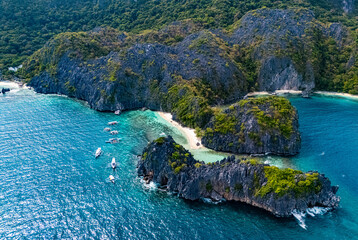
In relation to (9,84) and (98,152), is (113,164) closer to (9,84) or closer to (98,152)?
(98,152)

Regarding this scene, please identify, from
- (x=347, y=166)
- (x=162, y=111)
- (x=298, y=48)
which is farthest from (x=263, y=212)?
(x=298, y=48)

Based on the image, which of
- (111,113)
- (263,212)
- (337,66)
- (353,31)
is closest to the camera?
(263,212)

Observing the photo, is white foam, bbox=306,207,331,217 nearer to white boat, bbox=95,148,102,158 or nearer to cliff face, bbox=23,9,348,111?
white boat, bbox=95,148,102,158

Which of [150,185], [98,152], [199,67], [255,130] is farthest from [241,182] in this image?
[199,67]

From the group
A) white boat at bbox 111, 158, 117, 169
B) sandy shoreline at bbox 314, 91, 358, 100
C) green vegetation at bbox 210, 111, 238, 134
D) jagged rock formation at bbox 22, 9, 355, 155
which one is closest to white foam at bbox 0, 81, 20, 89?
jagged rock formation at bbox 22, 9, 355, 155

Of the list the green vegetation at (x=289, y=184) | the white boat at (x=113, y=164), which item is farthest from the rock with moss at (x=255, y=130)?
the white boat at (x=113, y=164)

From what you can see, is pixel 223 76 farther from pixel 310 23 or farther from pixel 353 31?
pixel 353 31
